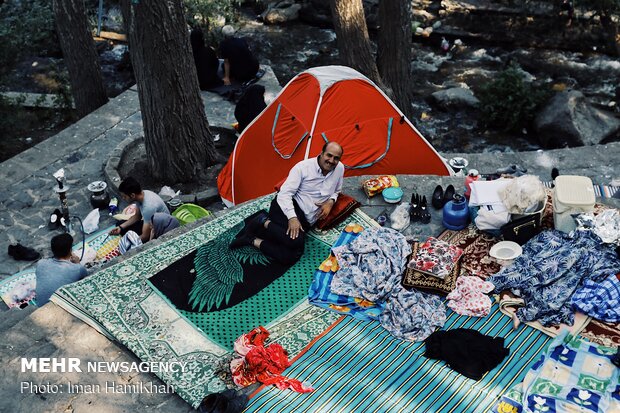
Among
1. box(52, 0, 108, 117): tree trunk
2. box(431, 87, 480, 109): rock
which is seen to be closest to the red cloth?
box(52, 0, 108, 117): tree trunk

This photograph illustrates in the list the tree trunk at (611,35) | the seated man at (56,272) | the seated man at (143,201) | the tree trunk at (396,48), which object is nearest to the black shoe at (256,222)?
the seated man at (143,201)

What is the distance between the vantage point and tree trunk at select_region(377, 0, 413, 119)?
9.10 meters

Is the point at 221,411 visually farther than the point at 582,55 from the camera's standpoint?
No

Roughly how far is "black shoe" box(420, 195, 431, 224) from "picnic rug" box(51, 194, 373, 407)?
1169 millimetres

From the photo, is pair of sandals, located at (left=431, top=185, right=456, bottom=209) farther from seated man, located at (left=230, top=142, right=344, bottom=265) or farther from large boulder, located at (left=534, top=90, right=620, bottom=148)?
large boulder, located at (left=534, top=90, right=620, bottom=148)

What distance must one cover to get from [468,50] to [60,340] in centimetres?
1096

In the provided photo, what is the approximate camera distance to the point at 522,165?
7934 millimetres

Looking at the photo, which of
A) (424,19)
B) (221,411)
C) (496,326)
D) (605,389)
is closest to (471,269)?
(496,326)

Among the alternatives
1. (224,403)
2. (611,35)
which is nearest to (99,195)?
(224,403)

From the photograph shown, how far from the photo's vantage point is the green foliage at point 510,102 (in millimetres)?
10430

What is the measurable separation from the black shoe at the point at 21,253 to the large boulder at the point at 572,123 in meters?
7.40

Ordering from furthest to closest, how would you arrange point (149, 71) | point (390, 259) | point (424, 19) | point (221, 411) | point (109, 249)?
point (424, 19)
point (149, 71)
point (109, 249)
point (390, 259)
point (221, 411)

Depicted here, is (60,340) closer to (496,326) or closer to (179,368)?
(179,368)

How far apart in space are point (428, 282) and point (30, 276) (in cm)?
397
